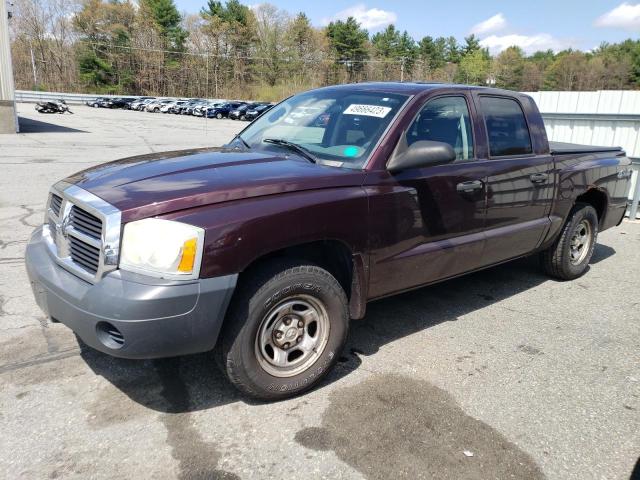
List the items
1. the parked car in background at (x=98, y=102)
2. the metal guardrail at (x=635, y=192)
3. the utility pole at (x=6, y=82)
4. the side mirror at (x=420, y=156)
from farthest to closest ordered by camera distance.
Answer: the parked car in background at (x=98, y=102) → the utility pole at (x=6, y=82) → the metal guardrail at (x=635, y=192) → the side mirror at (x=420, y=156)

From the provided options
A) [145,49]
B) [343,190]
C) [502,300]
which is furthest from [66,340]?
Result: [145,49]

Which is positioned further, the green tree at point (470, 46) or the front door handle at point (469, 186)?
the green tree at point (470, 46)

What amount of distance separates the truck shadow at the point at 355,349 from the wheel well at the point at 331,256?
66 centimetres

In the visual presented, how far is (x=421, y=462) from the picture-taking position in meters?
2.65

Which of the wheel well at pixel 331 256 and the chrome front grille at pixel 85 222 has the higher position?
the chrome front grille at pixel 85 222

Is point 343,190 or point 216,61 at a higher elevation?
point 216,61

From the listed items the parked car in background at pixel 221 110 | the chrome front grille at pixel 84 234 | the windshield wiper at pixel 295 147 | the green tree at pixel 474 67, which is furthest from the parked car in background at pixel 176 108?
the green tree at pixel 474 67

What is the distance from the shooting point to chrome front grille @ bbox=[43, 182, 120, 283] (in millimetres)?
2623

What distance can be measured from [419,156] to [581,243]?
3.17 meters

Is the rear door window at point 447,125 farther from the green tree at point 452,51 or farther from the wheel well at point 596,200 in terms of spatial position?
the green tree at point 452,51

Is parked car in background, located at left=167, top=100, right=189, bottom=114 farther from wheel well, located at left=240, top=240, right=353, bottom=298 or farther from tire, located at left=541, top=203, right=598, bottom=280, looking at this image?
wheel well, located at left=240, top=240, right=353, bottom=298

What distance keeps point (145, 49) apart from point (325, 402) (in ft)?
302

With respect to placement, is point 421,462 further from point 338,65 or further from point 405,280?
point 338,65

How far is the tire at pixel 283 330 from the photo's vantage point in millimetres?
2840
